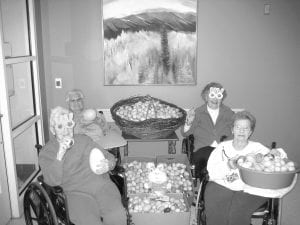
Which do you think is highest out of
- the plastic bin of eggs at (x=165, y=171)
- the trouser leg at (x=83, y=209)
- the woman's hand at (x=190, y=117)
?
the woman's hand at (x=190, y=117)

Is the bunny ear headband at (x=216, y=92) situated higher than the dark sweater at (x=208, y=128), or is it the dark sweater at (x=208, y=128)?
the bunny ear headband at (x=216, y=92)

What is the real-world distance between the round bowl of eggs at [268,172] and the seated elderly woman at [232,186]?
0.13m

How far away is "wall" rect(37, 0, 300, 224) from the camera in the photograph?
11.5ft

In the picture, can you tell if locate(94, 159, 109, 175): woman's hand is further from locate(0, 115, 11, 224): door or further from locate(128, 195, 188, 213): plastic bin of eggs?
locate(0, 115, 11, 224): door

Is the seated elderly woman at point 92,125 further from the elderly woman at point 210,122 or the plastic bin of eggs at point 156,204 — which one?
the elderly woman at point 210,122

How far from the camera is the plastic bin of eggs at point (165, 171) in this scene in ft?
9.07

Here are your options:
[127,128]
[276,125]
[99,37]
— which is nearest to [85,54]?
[99,37]

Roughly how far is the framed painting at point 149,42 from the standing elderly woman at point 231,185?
147cm

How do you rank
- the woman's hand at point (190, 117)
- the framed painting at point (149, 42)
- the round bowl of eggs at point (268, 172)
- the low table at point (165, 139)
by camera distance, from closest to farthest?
the round bowl of eggs at point (268, 172), the woman's hand at point (190, 117), the low table at point (165, 139), the framed painting at point (149, 42)

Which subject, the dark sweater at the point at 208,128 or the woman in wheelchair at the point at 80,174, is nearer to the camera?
the woman in wheelchair at the point at 80,174

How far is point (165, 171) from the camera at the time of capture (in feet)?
9.64

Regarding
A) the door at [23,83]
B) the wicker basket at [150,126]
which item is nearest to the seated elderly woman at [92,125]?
the wicker basket at [150,126]

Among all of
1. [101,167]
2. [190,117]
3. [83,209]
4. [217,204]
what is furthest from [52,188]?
[190,117]

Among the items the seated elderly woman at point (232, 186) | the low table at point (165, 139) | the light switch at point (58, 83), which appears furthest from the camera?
the light switch at point (58, 83)
